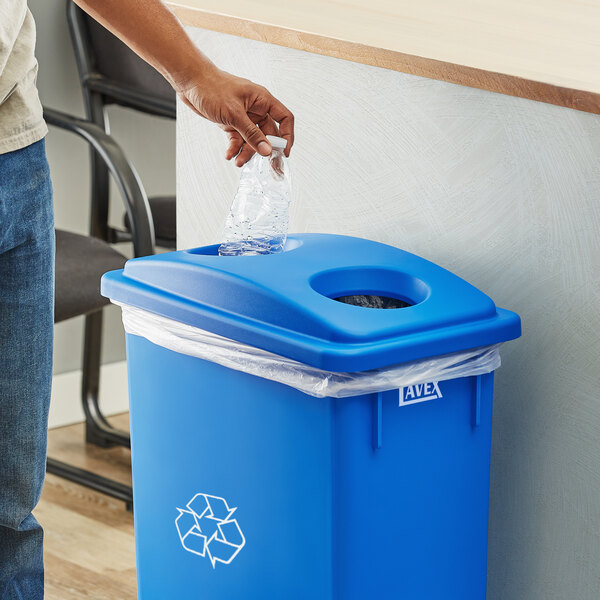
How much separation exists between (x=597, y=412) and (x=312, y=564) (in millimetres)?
407

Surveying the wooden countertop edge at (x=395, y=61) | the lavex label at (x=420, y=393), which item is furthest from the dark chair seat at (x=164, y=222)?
the lavex label at (x=420, y=393)

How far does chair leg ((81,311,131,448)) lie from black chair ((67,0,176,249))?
0.71ft

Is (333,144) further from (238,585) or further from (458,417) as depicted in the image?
(238,585)

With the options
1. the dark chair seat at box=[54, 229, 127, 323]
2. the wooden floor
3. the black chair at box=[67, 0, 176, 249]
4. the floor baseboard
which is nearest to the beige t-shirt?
the dark chair seat at box=[54, 229, 127, 323]

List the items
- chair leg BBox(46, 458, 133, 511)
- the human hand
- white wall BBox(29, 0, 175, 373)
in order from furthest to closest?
1. white wall BBox(29, 0, 175, 373)
2. chair leg BBox(46, 458, 133, 511)
3. the human hand

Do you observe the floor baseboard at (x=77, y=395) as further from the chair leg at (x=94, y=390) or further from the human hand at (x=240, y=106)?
the human hand at (x=240, y=106)

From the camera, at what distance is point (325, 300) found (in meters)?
1.29

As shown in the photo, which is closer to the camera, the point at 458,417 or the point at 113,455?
the point at 458,417

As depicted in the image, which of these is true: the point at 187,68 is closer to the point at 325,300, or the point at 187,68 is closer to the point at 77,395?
the point at 325,300

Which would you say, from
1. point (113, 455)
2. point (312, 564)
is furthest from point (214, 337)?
point (113, 455)

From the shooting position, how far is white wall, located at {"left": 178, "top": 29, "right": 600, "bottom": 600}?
4.65ft

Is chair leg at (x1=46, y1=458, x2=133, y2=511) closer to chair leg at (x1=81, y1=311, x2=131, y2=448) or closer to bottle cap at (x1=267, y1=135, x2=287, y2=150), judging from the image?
chair leg at (x1=81, y1=311, x2=131, y2=448)

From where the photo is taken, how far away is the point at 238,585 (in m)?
1.43

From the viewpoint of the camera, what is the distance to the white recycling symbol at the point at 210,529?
1.42 m
